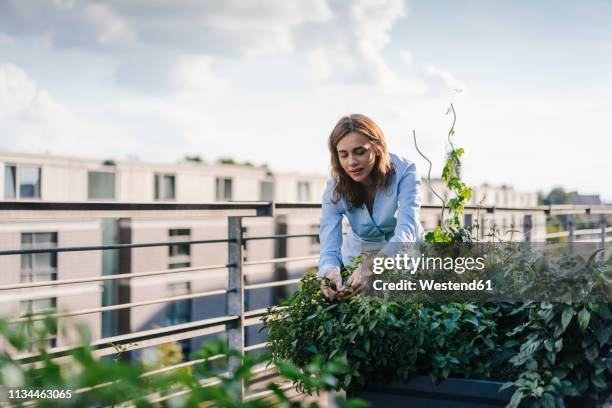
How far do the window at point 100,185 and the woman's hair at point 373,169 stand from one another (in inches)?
1583

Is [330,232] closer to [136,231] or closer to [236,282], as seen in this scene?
[236,282]

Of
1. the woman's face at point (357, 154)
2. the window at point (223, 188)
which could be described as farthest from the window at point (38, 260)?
the woman's face at point (357, 154)

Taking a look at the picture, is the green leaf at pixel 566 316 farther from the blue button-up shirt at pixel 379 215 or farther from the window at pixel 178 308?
the window at pixel 178 308

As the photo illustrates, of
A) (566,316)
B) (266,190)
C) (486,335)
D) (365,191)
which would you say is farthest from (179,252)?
(566,316)

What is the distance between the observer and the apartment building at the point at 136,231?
38719 millimetres

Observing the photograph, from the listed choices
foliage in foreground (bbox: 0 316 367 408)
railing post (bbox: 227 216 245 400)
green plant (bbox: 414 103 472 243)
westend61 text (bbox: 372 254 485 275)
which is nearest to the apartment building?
railing post (bbox: 227 216 245 400)

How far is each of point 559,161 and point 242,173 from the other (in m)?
39.7

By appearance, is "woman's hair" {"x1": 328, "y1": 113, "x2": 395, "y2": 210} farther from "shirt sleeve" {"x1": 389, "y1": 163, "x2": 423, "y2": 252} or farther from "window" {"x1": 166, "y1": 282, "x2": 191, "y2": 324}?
"window" {"x1": 166, "y1": 282, "x2": 191, "y2": 324}

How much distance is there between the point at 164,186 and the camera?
43031mm

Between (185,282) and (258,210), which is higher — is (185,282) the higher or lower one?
the lower one

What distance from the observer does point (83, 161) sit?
4106 centimetres

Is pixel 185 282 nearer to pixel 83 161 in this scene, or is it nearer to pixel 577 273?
pixel 83 161

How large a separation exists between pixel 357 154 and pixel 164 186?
42.0 metres

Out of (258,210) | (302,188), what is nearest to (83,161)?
(302,188)
